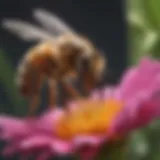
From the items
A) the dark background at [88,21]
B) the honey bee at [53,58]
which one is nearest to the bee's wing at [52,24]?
Answer: the honey bee at [53,58]

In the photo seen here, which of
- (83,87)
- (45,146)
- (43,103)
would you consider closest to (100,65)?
(83,87)

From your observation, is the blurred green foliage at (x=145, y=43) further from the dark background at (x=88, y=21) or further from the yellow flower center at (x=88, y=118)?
the dark background at (x=88, y=21)

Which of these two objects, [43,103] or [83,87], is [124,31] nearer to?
[43,103]

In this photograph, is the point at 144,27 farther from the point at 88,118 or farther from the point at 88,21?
the point at 88,21

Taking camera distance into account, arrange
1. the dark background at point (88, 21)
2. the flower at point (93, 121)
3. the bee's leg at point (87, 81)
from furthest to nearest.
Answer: the dark background at point (88, 21) → the bee's leg at point (87, 81) → the flower at point (93, 121)

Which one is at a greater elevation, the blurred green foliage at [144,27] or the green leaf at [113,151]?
the blurred green foliage at [144,27]

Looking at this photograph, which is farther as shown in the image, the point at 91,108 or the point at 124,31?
the point at 124,31

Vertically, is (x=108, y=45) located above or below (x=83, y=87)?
above
